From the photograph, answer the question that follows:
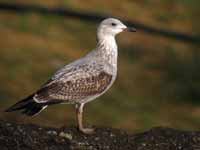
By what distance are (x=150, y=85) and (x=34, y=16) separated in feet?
21.0

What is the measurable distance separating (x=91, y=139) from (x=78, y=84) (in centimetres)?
94

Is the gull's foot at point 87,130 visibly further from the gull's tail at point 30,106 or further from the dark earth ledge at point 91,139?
the gull's tail at point 30,106

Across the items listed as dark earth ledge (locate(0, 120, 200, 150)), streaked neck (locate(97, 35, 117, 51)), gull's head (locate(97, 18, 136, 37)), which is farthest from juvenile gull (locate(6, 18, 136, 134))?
gull's head (locate(97, 18, 136, 37))

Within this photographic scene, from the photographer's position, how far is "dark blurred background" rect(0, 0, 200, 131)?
69.1 ft

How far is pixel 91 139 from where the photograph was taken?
489 inches

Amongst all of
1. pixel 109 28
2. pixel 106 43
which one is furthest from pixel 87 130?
pixel 109 28

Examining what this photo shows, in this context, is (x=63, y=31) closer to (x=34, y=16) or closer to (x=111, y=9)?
(x=34, y=16)

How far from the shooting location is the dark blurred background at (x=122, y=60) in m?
21.0

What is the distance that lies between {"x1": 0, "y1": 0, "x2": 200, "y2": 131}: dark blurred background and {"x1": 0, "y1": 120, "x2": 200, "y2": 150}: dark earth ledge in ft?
21.5

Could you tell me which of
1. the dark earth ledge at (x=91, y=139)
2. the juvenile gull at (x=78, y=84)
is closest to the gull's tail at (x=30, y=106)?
the juvenile gull at (x=78, y=84)

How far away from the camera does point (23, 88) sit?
2208 centimetres

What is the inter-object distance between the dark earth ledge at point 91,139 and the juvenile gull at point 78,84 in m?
0.23

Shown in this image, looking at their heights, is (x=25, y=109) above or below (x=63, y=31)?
below

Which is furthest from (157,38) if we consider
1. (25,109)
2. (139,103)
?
(25,109)
